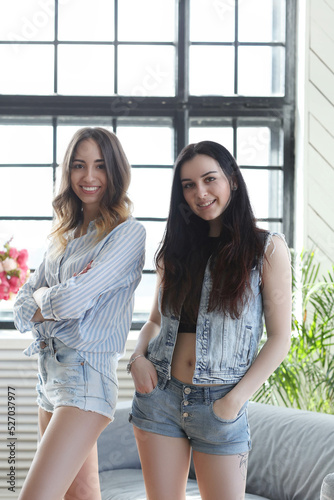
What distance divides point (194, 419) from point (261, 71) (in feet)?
9.36

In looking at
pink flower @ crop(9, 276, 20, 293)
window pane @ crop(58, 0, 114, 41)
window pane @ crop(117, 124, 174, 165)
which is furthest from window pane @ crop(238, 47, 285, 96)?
pink flower @ crop(9, 276, 20, 293)

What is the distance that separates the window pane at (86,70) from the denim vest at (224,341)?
2479 millimetres

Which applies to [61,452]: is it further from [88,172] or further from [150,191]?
[150,191]

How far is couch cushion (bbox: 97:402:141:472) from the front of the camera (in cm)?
265

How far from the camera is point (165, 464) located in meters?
1.63

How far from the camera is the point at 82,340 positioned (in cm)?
176

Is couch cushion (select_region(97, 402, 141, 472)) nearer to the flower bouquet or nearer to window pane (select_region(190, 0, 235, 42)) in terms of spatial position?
the flower bouquet

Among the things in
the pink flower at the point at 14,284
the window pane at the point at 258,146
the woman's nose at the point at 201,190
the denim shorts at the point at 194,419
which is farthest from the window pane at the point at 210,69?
the denim shorts at the point at 194,419

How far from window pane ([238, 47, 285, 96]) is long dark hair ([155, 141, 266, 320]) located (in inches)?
88.7

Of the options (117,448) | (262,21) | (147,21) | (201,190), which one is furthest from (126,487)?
(262,21)

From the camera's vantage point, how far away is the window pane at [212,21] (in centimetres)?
381

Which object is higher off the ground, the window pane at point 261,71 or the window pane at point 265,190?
the window pane at point 261,71

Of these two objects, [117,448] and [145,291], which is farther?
[145,291]

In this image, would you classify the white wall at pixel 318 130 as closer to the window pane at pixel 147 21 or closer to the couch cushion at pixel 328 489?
the window pane at pixel 147 21
